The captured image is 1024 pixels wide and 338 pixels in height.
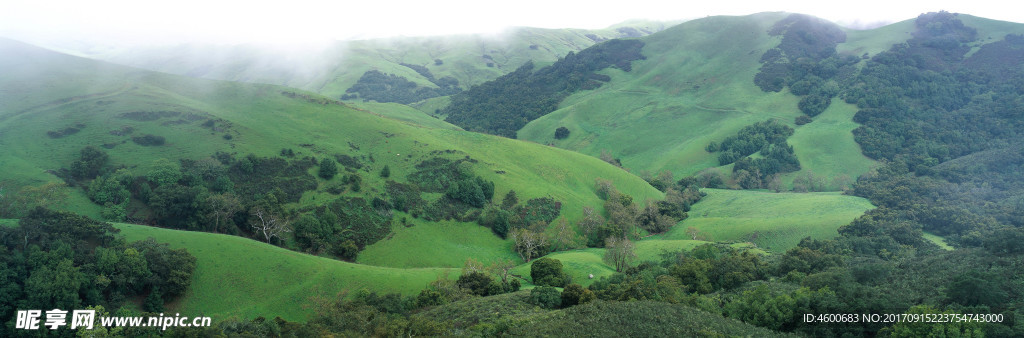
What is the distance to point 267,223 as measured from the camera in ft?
227

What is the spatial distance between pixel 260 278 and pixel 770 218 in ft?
296

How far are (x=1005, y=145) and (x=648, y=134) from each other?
102 m

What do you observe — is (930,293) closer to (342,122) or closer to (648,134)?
(342,122)

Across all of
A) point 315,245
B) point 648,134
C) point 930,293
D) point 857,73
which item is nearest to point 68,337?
point 315,245

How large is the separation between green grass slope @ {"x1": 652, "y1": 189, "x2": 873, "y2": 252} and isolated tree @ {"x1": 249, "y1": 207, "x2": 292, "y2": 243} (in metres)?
66.3

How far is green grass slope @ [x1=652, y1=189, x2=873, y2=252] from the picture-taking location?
83.8 meters

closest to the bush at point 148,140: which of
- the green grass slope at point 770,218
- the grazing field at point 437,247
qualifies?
the grazing field at point 437,247

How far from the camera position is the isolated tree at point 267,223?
68438 mm

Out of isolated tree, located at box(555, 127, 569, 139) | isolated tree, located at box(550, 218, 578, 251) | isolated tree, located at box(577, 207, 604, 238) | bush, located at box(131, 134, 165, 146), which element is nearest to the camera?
bush, located at box(131, 134, 165, 146)

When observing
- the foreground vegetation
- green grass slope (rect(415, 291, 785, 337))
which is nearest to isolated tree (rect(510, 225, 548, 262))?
the foreground vegetation

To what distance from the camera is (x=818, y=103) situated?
175125 millimetres

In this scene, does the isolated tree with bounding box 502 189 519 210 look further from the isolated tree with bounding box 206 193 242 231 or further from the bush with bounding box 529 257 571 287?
the isolated tree with bounding box 206 193 242 231

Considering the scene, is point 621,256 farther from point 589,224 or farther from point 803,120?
point 803,120

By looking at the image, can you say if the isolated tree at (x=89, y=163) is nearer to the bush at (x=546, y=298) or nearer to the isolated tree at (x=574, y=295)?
the bush at (x=546, y=298)
